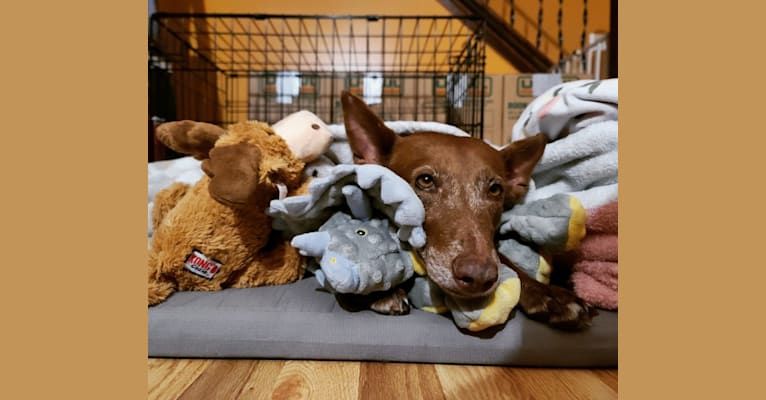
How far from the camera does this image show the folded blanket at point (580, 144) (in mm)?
870

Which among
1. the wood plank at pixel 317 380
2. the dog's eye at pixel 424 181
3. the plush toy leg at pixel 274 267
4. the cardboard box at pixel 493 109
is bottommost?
the wood plank at pixel 317 380

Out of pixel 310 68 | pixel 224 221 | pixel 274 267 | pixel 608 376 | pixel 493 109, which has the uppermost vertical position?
pixel 310 68

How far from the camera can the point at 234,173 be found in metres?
0.74

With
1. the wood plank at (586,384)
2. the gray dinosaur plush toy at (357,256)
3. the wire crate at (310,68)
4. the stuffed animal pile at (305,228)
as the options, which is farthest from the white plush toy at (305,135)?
the wire crate at (310,68)

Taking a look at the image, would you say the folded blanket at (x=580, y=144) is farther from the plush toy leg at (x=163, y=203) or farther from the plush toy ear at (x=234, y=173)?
the plush toy leg at (x=163, y=203)

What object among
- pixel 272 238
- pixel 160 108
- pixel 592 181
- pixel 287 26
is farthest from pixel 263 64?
pixel 592 181

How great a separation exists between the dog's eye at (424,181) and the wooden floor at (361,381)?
0.30 metres

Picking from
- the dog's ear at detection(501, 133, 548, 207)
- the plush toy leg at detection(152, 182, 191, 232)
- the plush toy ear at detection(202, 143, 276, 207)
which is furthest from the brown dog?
the plush toy leg at detection(152, 182, 191, 232)

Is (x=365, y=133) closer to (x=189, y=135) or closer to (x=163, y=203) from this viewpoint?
(x=189, y=135)

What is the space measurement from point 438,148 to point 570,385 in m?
0.46

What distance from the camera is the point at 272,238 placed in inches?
37.7

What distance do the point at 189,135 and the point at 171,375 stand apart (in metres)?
0.43

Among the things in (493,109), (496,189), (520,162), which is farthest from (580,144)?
(493,109)

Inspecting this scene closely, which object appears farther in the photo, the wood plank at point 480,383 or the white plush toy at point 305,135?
the white plush toy at point 305,135
